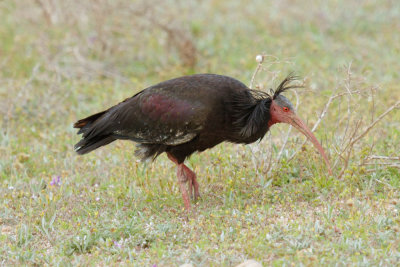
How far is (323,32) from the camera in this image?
11852 millimetres

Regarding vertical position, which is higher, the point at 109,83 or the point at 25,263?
the point at 109,83

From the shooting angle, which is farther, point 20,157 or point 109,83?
point 109,83

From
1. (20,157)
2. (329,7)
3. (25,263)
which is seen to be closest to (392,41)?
(329,7)

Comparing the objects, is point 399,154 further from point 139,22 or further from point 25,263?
point 139,22

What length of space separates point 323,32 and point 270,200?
664 cm

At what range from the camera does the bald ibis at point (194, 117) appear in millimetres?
5703

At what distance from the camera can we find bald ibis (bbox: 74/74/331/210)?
5.70 metres

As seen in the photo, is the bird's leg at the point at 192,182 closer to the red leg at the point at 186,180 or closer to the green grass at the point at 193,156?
the red leg at the point at 186,180

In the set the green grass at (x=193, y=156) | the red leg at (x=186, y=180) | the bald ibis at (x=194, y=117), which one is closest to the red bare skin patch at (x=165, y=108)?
the bald ibis at (x=194, y=117)

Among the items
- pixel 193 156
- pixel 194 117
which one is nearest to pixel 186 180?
pixel 194 117

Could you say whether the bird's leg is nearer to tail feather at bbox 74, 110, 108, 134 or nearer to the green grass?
the green grass

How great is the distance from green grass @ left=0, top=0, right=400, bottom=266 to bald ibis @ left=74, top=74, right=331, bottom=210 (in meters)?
0.48

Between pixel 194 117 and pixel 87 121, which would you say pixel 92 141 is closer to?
pixel 87 121

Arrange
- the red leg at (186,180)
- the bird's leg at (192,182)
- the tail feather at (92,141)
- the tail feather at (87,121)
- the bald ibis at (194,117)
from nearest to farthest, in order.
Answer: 1. the bald ibis at (194,117)
2. the red leg at (186,180)
3. the bird's leg at (192,182)
4. the tail feather at (92,141)
5. the tail feather at (87,121)
